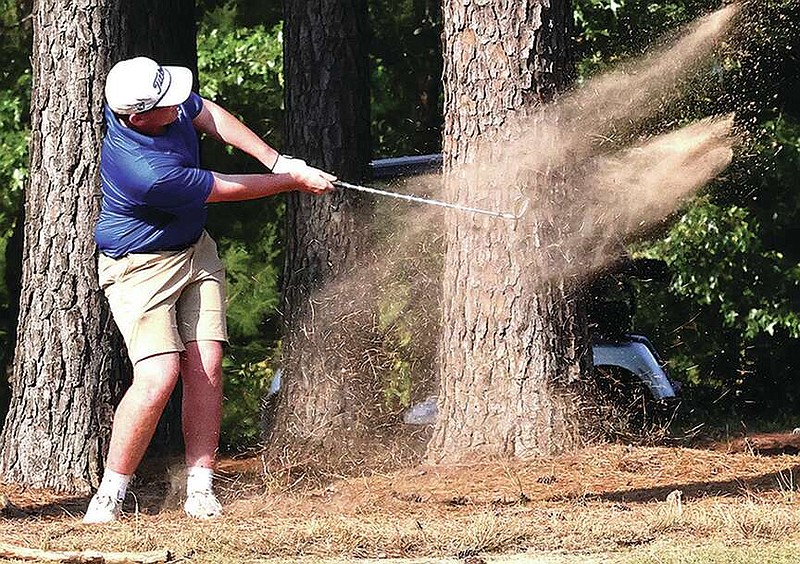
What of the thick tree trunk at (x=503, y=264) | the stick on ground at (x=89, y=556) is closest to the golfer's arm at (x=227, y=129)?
the thick tree trunk at (x=503, y=264)

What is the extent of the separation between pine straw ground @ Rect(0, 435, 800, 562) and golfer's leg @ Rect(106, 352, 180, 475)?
0.27 meters

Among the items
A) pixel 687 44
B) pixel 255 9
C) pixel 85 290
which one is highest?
pixel 255 9

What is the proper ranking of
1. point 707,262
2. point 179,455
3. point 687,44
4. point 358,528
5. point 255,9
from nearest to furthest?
point 358,528, point 179,455, point 687,44, point 707,262, point 255,9

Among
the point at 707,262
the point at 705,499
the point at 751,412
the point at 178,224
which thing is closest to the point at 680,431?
the point at 707,262

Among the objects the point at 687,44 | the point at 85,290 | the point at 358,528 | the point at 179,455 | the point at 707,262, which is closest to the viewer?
the point at 358,528

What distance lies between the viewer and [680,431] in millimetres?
11414

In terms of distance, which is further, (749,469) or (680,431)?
(680,431)

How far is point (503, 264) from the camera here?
7629 mm

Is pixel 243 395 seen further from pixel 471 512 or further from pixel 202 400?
pixel 471 512

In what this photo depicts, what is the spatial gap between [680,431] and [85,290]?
5.46 metres

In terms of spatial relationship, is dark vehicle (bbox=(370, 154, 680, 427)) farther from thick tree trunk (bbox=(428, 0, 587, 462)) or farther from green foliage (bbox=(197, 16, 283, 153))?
green foliage (bbox=(197, 16, 283, 153))

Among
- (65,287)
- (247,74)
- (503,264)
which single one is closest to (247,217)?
(247,74)

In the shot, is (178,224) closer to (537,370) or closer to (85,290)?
(85,290)

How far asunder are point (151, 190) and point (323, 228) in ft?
8.52
